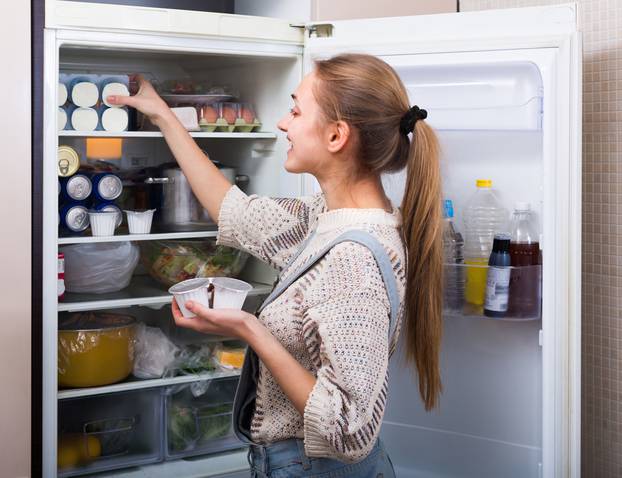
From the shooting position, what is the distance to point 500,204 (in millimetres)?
2037

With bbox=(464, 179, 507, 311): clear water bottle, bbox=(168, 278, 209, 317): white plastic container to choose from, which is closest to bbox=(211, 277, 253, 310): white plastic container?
bbox=(168, 278, 209, 317): white plastic container

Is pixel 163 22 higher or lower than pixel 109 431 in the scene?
higher

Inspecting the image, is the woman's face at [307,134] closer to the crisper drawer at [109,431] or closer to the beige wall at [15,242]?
the beige wall at [15,242]

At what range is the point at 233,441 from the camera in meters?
2.25

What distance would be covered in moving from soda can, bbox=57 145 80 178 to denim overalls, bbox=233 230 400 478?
714 millimetres

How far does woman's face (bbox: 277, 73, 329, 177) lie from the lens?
1.47 meters

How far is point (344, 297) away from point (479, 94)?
0.88 meters

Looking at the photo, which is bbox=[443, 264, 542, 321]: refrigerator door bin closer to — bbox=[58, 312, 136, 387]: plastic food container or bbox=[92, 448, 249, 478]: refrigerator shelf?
bbox=[92, 448, 249, 478]: refrigerator shelf

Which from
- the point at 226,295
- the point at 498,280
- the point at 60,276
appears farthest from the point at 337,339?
the point at 60,276

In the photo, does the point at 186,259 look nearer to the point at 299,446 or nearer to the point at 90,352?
the point at 90,352

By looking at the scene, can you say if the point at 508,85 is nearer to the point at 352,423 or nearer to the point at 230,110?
the point at 230,110

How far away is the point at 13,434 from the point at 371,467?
0.83 m

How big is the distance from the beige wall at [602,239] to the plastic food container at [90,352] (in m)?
1.27

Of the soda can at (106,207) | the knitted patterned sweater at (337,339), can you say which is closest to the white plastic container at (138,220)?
the soda can at (106,207)
